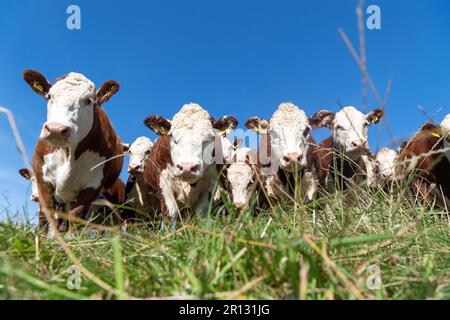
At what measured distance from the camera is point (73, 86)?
6.02m

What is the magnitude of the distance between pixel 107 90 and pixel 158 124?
1.01 metres

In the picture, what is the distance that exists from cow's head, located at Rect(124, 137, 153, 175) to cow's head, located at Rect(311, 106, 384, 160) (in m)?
4.05

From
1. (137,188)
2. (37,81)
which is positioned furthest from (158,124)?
(137,188)

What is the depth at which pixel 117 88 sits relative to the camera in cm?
675

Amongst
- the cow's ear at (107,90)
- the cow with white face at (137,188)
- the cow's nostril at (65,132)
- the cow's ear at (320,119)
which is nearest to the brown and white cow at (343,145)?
the cow's ear at (320,119)

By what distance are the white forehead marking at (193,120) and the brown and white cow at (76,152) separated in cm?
113

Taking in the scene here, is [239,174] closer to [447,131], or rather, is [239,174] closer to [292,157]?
[292,157]

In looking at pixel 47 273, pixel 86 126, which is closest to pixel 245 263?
pixel 47 273

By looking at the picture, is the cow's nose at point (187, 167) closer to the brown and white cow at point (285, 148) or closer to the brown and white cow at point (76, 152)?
the brown and white cow at point (76, 152)
